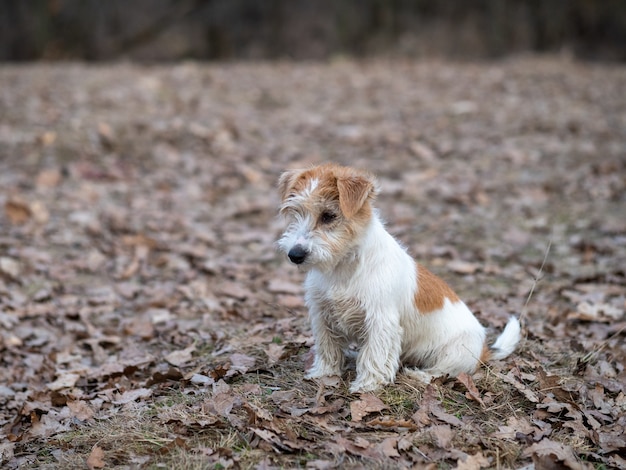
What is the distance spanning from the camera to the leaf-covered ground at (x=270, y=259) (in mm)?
4250

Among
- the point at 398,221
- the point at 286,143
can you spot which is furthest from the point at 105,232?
the point at 286,143

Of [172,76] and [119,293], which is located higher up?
[172,76]

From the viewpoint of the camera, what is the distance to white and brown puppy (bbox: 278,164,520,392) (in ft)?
13.8

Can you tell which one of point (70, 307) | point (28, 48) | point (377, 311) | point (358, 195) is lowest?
point (70, 307)

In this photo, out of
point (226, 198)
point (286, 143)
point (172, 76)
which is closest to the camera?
point (226, 198)

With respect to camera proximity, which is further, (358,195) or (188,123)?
(188,123)

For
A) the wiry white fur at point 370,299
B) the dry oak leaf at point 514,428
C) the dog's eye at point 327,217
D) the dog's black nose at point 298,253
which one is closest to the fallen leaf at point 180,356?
the wiry white fur at point 370,299

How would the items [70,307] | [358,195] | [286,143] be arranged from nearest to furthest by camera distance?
[358,195], [70,307], [286,143]

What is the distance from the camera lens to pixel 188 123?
12883 mm

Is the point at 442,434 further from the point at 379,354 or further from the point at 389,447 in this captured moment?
the point at 379,354

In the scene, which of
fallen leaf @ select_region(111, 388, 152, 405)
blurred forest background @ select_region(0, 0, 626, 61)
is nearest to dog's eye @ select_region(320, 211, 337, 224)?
fallen leaf @ select_region(111, 388, 152, 405)

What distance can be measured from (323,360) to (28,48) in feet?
62.5

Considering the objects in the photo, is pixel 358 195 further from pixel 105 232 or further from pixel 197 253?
pixel 105 232

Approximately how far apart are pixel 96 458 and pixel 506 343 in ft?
10.2
